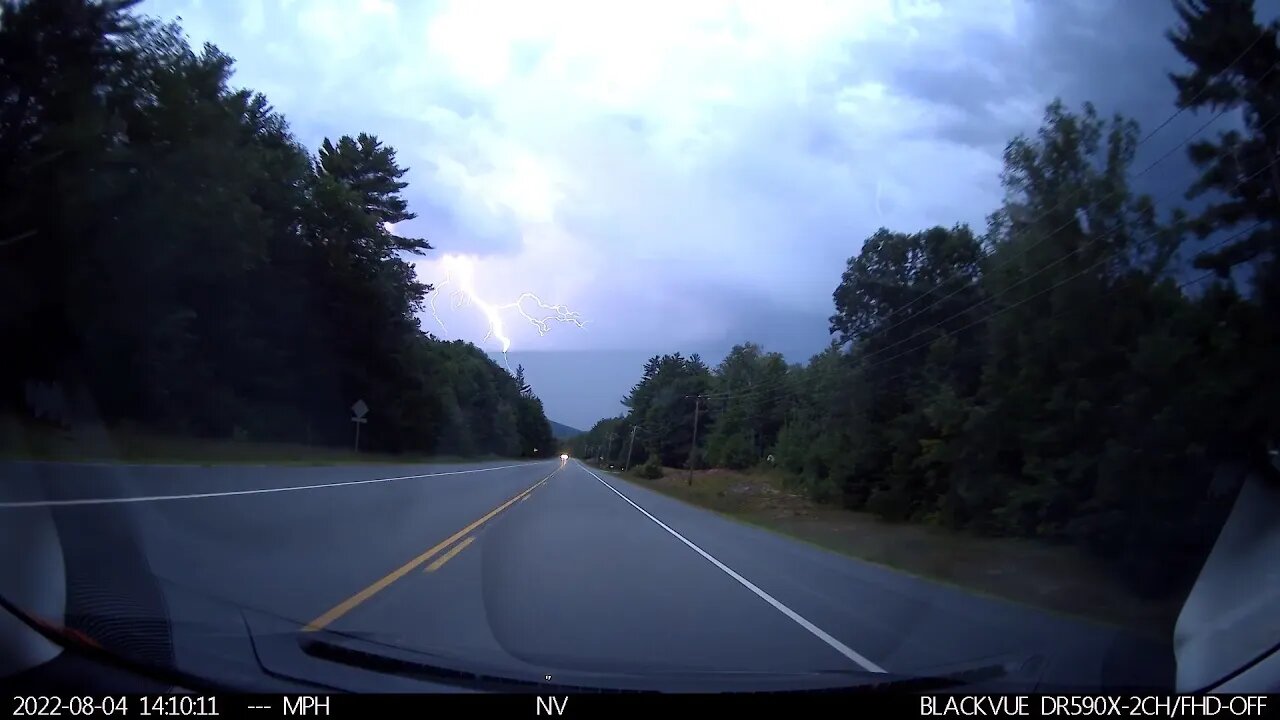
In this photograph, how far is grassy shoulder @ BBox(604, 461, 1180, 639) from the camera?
1063 centimetres

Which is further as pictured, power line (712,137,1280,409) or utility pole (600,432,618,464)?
utility pole (600,432,618,464)

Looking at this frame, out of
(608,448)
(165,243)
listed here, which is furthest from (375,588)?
(608,448)

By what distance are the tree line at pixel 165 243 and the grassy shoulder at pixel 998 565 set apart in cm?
2553

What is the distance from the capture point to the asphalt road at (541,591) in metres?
6.71

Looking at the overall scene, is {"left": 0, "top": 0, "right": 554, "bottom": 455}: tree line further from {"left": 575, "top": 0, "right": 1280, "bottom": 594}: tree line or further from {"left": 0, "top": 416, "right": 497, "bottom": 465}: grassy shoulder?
{"left": 575, "top": 0, "right": 1280, "bottom": 594}: tree line

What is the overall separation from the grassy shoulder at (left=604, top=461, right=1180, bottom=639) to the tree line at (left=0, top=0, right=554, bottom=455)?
25532 millimetres

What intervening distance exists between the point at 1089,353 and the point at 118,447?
30.2m

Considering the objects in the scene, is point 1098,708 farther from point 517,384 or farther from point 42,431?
point 517,384

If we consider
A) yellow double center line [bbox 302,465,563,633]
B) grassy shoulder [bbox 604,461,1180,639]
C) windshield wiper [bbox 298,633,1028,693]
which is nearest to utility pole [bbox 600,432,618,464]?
grassy shoulder [bbox 604,461,1180,639]

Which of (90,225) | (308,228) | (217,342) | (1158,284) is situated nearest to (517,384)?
(308,228)

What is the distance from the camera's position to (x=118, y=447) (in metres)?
29.3

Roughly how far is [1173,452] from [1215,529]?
130cm

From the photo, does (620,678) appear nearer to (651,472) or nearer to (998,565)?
(998,565)

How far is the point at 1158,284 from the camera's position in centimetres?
1527
